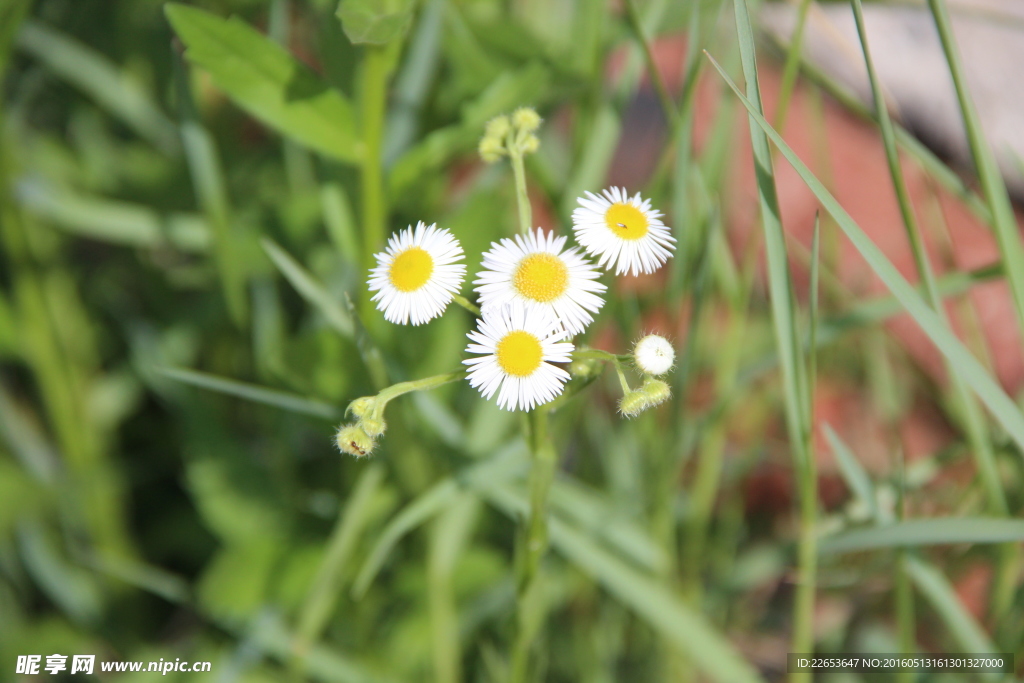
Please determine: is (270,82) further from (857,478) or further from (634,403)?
(857,478)

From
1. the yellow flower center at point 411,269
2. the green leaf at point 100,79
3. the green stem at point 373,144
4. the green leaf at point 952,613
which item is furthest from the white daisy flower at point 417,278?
the green leaf at point 100,79

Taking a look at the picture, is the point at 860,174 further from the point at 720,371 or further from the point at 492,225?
the point at 492,225

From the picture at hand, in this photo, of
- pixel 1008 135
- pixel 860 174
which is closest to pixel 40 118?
pixel 860 174

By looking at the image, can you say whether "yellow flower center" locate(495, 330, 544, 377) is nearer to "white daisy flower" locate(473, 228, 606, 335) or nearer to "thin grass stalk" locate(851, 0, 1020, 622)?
"white daisy flower" locate(473, 228, 606, 335)

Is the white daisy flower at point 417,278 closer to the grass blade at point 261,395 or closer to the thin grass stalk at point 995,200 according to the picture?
the grass blade at point 261,395

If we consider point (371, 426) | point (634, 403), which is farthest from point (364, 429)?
point (634, 403)

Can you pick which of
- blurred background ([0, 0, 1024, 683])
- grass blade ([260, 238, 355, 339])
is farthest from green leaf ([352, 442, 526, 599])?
grass blade ([260, 238, 355, 339])
